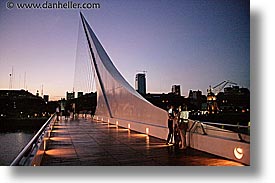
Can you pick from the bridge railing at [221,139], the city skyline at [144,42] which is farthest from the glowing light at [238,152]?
the city skyline at [144,42]

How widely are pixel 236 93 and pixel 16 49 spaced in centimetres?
313

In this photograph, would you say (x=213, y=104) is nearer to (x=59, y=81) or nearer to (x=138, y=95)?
(x=138, y=95)

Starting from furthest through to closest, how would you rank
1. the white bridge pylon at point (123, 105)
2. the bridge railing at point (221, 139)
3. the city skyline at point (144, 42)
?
the white bridge pylon at point (123, 105)
the city skyline at point (144, 42)
the bridge railing at point (221, 139)

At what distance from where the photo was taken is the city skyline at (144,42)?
4.50 metres

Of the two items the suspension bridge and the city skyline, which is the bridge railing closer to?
the suspension bridge

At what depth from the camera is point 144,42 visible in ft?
19.0

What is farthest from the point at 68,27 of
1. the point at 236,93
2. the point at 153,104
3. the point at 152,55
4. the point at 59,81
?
the point at 236,93

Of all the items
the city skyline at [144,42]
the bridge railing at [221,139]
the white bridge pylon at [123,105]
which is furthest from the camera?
the white bridge pylon at [123,105]

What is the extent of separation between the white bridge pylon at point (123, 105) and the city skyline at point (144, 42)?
0.48 m

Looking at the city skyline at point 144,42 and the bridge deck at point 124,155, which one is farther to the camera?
the city skyline at point 144,42

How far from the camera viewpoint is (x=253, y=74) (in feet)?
13.9

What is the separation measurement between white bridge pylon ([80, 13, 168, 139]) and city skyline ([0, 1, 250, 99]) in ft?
1.58

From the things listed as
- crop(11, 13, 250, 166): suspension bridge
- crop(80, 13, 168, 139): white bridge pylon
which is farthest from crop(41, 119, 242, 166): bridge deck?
crop(80, 13, 168, 139): white bridge pylon

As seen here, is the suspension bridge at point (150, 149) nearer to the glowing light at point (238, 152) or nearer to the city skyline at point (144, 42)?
the glowing light at point (238, 152)
